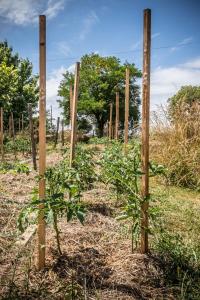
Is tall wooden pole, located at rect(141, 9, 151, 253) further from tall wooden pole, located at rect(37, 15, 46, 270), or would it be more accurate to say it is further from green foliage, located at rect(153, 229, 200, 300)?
tall wooden pole, located at rect(37, 15, 46, 270)

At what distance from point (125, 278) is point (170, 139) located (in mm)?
4575

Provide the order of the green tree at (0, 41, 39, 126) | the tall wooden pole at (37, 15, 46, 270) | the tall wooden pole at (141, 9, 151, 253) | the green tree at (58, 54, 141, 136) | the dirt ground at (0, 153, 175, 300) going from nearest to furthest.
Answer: the dirt ground at (0, 153, 175, 300), the tall wooden pole at (37, 15, 46, 270), the tall wooden pole at (141, 9, 151, 253), the green tree at (0, 41, 39, 126), the green tree at (58, 54, 141, 136)

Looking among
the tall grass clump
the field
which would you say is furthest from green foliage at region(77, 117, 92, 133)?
the field

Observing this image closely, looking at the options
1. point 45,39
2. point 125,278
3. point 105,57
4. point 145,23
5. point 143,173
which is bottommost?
point 125,278

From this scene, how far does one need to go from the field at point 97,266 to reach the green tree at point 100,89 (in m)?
26.3

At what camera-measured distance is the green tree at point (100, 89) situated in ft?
99.3

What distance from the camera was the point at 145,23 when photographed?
2.51m

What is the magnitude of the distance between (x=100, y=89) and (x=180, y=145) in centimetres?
2554

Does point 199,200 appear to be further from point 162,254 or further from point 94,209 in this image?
point 162,254

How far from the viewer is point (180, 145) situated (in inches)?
253

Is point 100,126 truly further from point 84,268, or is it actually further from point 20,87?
point 84,268

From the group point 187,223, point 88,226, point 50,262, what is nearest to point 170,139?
point 187,223

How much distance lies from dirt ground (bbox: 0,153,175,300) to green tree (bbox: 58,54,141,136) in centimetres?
2635

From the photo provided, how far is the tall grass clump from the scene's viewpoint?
628 centimetres
